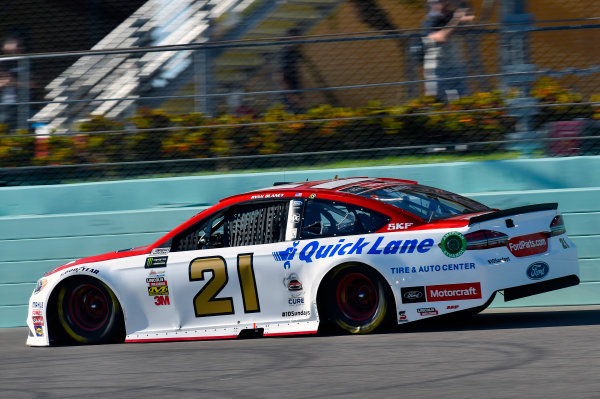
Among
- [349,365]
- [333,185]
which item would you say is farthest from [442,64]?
[349,365]

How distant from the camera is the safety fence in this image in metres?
10.0

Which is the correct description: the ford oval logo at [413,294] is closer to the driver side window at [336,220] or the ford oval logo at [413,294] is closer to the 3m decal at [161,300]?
the driver side window at [336,220]

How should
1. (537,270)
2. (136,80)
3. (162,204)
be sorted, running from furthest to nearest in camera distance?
(136,80) < (162,204) < (537,270)

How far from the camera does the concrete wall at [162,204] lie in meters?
9.35

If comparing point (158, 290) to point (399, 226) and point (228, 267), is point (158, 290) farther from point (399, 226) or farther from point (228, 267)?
point (399, 226)

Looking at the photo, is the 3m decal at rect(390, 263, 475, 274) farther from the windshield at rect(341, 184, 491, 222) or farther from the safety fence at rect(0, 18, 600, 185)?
the safety fence at rect(0, 18, 600, 185)

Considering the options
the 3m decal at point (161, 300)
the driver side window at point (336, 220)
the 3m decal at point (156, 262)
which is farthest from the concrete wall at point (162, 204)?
the driver side window at point (336, 220)

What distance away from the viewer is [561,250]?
7.61 m

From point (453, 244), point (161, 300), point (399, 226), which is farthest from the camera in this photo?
point (161, 300)

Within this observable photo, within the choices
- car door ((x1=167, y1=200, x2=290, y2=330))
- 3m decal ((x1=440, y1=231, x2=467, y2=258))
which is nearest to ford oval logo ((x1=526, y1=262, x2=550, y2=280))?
3m decal ((x1=440, y1=231, x2=467, y2=258))

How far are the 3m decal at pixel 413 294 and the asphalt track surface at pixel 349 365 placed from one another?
0.97ft

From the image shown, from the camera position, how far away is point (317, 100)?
34.3 feet

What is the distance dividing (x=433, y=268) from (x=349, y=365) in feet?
4.04

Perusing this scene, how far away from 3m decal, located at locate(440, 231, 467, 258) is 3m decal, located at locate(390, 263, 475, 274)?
0.08m
